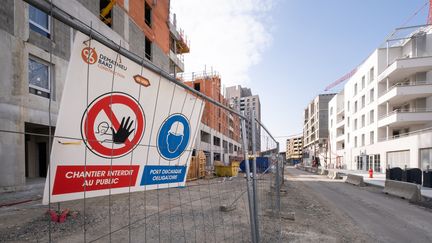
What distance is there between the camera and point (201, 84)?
46125 mm

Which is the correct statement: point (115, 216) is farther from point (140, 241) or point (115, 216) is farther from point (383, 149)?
point (383, 149)

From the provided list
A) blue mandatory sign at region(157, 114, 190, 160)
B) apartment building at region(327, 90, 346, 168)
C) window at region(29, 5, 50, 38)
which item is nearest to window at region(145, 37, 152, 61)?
window at region(29, 5, 50, 38)

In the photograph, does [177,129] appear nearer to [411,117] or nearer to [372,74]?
[411,117]

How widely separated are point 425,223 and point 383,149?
28395mm

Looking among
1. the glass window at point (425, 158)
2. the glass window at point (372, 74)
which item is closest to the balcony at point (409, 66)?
the glass window at point (372, 74)

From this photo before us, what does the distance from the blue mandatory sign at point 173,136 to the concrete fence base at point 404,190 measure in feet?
→ 42.7

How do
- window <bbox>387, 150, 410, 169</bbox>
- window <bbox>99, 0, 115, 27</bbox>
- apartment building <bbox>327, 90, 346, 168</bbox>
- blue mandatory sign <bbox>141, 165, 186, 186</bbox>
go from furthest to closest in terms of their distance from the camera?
apartment building <bbox>327, 90, 346, 168</bbox> → window <bbox>387, 150, 410, 169</bbox> → window <bbox>99, 0, 115, 27</bbox> → blue mandatory sign <bbox>141, 165, 186, 186</bbox>

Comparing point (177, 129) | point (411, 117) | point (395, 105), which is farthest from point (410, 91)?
point (177, 129)

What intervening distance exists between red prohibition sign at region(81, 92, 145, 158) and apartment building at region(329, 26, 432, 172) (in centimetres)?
2881

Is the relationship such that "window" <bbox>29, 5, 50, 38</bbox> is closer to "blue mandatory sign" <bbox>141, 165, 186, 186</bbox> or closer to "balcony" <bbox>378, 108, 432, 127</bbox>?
"blue mandatory sign" <bbox>141, 165, 186, 186</bbox>

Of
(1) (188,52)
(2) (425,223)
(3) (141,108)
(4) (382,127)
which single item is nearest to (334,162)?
(4) (382,127)

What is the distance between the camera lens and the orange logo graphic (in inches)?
60.1

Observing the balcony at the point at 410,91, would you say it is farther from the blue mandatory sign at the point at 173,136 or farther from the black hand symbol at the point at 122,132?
the black hand symbol at the point at 122,132

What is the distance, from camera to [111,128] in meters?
1.77
